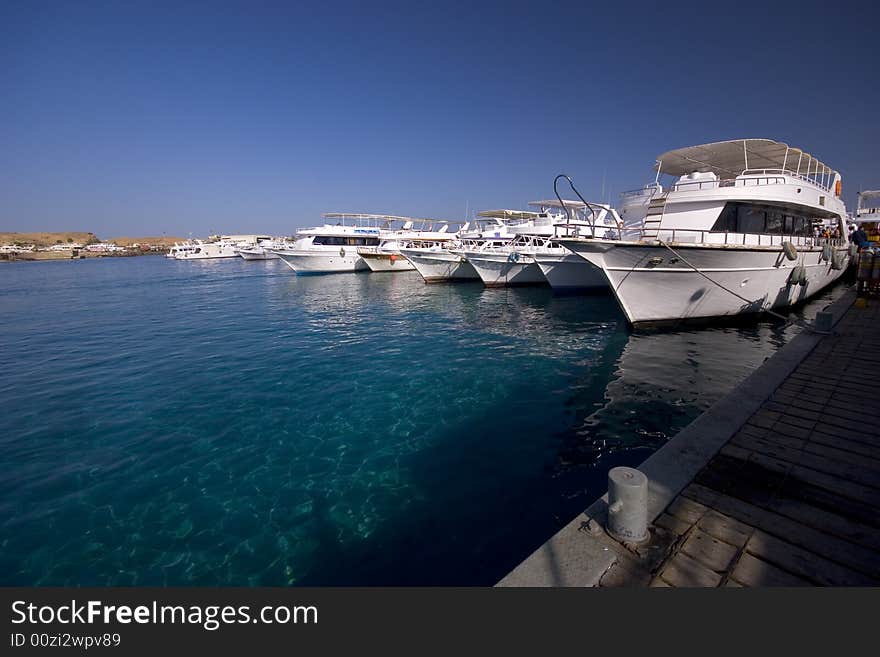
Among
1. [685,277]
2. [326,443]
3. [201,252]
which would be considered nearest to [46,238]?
[201,252]

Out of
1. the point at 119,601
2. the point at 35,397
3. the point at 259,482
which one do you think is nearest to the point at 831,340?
the point at 259,482

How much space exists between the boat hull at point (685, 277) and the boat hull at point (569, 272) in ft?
32.2

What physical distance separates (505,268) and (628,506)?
2587cm

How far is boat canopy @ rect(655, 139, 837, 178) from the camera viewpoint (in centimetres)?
1582

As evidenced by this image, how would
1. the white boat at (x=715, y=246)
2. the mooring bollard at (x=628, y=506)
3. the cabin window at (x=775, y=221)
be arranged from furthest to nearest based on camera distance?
the cabin window at (x=775, y=221) → the white boat at (x=715, y=246) → the mooring bollard at (x=628, y=506)

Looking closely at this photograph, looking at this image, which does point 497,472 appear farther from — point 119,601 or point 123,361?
point 123,361

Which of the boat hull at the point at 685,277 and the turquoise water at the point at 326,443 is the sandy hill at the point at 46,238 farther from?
the boat hull at the point at 685,277

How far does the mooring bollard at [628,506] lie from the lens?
300cm

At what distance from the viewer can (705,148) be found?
1633cm

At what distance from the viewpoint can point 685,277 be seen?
13.7 metres

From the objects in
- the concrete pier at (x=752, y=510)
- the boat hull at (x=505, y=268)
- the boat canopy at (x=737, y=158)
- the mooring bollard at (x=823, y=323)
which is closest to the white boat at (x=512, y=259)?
the boat hull at (x=505, y=268)

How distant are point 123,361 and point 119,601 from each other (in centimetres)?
1274

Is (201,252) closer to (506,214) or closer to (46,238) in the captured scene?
(506,214)

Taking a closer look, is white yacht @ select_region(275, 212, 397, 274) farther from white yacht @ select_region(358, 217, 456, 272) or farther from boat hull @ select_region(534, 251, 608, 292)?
boat hull @ select_region(534, 251, 608, 292)
